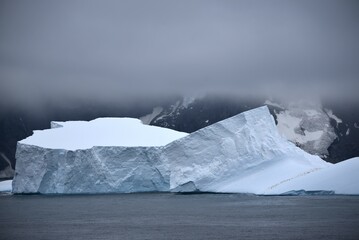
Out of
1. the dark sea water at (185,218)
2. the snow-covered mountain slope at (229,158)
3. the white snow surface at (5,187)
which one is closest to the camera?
the dark sea water at (185,218)

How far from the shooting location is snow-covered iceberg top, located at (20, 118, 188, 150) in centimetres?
4541

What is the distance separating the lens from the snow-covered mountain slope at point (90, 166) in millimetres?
43625

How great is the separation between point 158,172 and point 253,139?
22.9 feet

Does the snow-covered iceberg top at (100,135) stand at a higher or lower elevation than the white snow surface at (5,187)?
higher

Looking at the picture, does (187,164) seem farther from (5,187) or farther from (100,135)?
(5,187)

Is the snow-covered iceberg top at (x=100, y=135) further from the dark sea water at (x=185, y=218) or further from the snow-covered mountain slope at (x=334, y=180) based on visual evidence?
the snow-covered mountain slope at (x=334, y=180)

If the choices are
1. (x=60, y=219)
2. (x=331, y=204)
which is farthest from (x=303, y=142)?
(x=60, y=219)

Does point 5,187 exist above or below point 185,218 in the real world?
below

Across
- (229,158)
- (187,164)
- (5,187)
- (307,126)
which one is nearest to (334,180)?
(229,158)

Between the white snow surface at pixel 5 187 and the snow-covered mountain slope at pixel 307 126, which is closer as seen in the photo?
the white snow surface at pixel 5 187

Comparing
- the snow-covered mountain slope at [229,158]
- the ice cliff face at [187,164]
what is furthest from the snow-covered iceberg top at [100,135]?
the snow-covered mountain slope at [229,158]

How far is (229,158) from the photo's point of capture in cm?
4081

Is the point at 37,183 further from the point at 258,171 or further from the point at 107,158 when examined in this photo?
the point at 258,171

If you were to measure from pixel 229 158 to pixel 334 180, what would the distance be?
22.8ft
